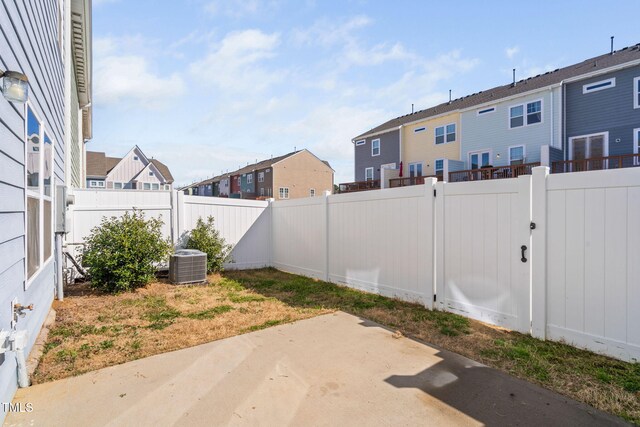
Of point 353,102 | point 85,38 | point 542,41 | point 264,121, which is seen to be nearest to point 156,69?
point 85,38

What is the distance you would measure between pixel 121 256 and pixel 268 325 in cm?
372

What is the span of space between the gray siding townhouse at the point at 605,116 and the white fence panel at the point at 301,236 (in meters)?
11.0

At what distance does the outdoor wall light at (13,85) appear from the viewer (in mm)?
2289

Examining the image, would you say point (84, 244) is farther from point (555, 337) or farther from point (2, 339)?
point (555, 337)

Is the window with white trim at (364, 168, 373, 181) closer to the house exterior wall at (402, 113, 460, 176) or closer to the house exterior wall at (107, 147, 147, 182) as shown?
the house exterior wall at (402, 113, 460, 176)

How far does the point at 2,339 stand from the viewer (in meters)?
2.25

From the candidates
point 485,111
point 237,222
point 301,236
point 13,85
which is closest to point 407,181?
point 485,111

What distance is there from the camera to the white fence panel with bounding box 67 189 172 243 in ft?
24.2

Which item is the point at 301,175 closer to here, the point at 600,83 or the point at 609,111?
the point at 600,83

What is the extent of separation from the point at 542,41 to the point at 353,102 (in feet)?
18.3

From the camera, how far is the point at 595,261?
365cm

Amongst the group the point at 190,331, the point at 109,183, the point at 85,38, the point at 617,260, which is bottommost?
the point at 190,331

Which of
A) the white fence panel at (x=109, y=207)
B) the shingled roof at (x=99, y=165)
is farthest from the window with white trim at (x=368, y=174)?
the shingled roof at (x=99, y=165)

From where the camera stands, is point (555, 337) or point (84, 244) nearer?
point (555, 337)
